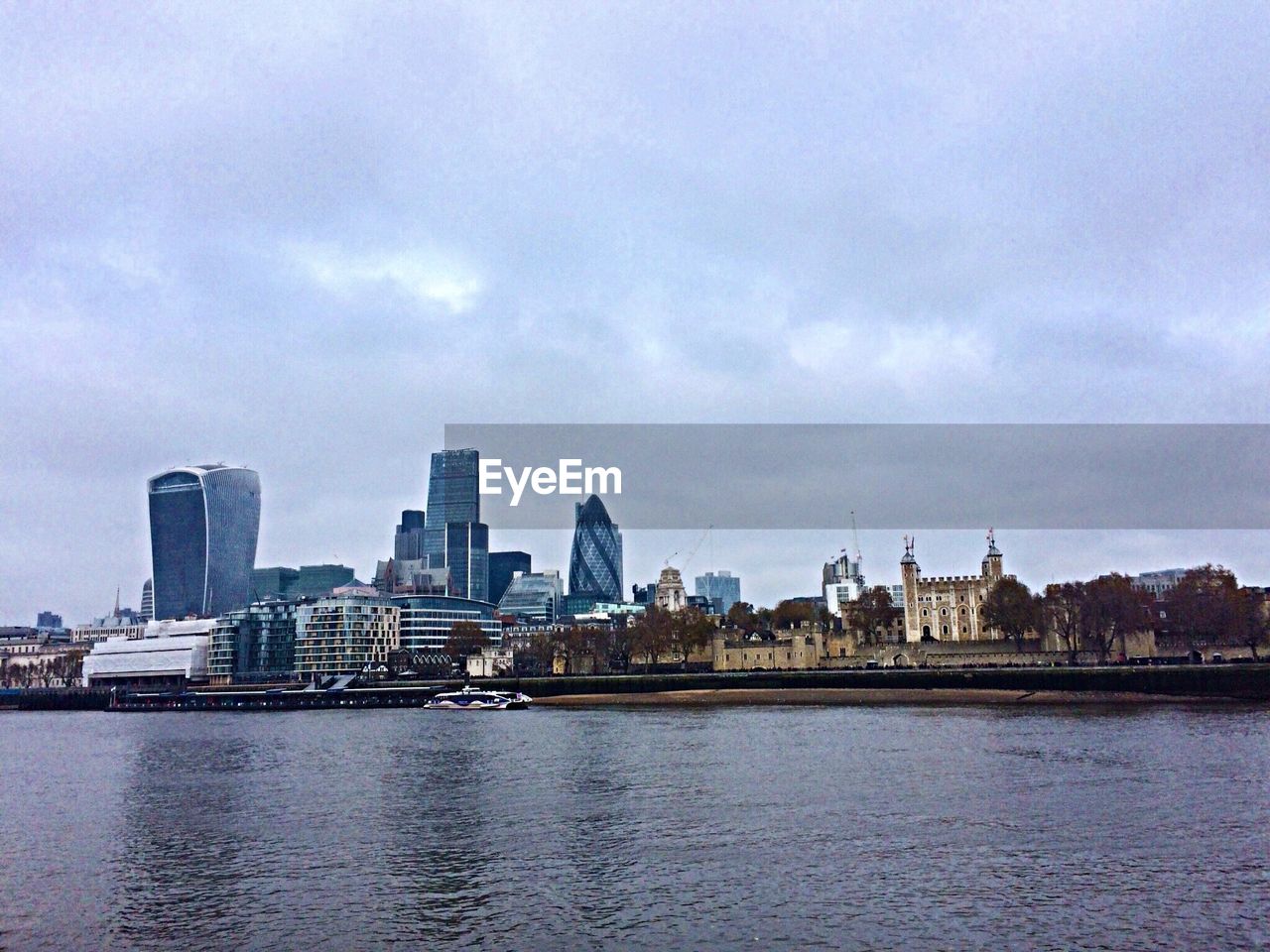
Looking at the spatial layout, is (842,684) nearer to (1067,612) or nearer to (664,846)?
(1067,612)

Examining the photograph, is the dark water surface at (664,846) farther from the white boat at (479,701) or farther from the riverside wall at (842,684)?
the white boat at (479,701)

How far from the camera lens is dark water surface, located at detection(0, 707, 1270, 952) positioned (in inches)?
1052

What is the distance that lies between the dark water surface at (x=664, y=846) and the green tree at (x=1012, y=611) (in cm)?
7127

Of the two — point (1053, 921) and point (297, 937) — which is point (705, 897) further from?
point (297, 937)

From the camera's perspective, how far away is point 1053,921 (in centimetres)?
2644

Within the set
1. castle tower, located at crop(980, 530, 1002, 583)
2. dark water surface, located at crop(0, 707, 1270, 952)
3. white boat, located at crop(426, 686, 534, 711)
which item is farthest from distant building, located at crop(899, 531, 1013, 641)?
dark water surface, located at crop(0, 707, 1270, 952)

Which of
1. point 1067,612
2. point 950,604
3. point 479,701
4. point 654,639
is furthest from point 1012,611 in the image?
point 479,701

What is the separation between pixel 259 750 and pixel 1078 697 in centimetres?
8130

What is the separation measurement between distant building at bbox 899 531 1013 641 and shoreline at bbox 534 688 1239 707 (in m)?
48.1

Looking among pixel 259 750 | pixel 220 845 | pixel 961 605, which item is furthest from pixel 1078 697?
pixel 220 845

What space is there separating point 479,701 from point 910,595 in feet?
264

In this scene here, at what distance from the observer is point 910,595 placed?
545 ft

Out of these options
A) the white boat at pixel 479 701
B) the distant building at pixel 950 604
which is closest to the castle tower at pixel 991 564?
the distant building at pixel 950 604

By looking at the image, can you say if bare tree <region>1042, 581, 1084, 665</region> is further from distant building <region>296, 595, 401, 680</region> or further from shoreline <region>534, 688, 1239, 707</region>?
distant building <region>296, 595, 401, 680</region>
